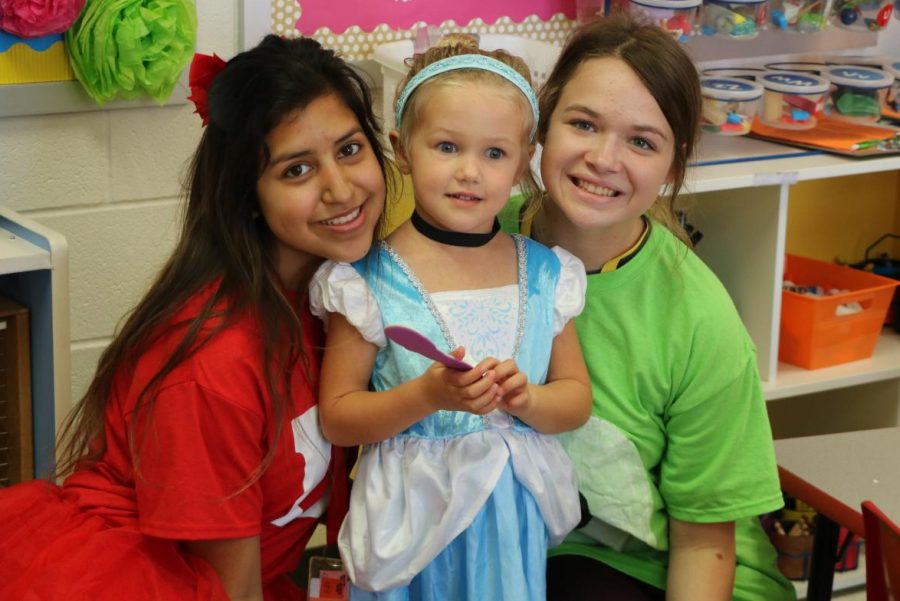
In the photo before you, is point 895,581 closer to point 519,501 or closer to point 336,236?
point 519,501

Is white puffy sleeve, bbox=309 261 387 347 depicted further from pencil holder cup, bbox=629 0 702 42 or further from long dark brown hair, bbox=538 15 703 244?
pencil holder cup, bbox=629 0 702 42

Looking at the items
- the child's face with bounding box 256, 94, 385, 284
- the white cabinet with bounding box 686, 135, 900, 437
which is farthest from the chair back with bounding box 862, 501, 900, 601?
the white cabinet with bounding box 686, 135, 900, 437

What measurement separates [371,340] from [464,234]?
0.16 meters

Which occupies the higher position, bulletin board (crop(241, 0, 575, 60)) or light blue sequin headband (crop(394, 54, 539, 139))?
bulletin board (crop(241, 0, 575, 60))

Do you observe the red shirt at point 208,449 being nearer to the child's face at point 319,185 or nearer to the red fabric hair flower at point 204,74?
the child's face at point 319,185

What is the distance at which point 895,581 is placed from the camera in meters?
1.22

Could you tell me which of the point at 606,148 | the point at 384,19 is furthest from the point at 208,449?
the point at 384,19

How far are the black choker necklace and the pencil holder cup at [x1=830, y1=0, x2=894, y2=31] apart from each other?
1.29 metres

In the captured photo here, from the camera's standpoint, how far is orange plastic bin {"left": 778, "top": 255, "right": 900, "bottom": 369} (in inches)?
93.4

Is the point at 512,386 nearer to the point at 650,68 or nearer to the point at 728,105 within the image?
the point at 650,68

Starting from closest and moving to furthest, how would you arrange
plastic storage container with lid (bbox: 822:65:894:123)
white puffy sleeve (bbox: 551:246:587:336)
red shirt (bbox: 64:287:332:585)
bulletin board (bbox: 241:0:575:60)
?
red shirt (bbox: 64:287:332:585), white puffy sleeve (bbox: 551:246:587:336), bulletin board (bbox: 241:0:575:60), plastic storage container with lid (bbox: 822:65:894:123)

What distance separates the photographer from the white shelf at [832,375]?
2314 mm

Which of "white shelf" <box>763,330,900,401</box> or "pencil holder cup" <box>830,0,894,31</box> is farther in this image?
"pencil holder cup" <box>830,0,894,31</box>

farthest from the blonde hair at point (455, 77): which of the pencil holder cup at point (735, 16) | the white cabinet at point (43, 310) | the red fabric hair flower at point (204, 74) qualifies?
the pencil holder cup at point (735, 16)
